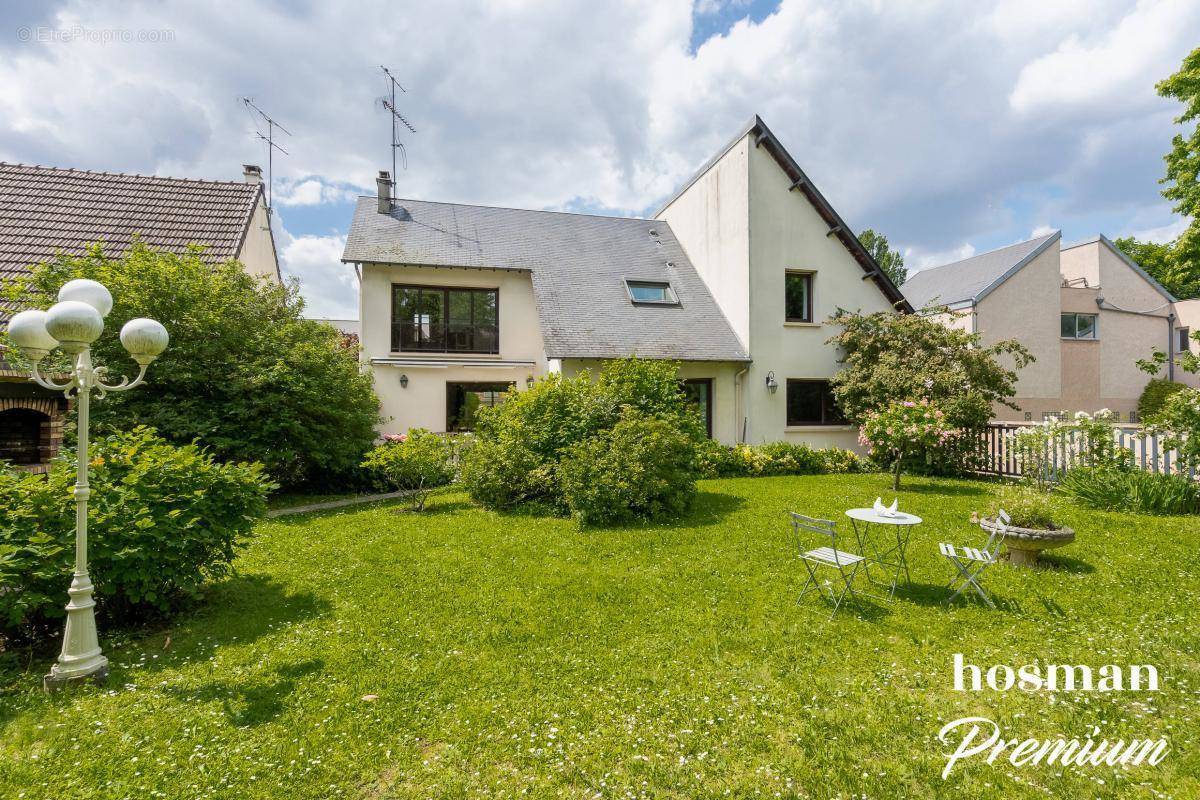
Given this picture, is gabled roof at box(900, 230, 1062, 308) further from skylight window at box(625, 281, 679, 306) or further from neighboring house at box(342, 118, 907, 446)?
skylight window at box(625, 281, 679, 306)

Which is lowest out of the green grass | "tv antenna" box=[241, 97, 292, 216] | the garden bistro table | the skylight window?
the green grass

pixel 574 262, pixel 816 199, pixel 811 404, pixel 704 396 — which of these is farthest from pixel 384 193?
pixel 811 404

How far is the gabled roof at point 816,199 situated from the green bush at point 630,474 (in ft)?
34.2

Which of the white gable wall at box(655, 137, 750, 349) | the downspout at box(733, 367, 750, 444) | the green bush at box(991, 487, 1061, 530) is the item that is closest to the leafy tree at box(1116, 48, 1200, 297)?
the white gable wall at box(655, 137, 750, 349)

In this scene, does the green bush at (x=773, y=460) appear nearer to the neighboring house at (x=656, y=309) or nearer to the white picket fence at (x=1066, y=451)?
the neighboring house at (x=656, y=309)

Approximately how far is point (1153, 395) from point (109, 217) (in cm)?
3842

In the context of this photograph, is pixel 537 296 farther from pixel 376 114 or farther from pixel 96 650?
pixel 96 650

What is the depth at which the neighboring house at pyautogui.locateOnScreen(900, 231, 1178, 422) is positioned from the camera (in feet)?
63.3

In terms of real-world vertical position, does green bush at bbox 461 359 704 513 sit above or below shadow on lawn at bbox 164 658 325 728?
above

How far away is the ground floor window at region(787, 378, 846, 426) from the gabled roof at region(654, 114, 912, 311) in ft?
12.9

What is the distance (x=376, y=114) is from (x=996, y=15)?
61.3 ft

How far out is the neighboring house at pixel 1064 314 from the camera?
19281mm

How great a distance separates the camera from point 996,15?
840 cm

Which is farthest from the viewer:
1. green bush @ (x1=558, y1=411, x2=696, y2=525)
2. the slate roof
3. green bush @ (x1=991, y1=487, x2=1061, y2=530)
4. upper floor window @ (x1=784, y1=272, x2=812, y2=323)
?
upper floor window @ (x1=784, y1=272, x2=812, y2=323)
